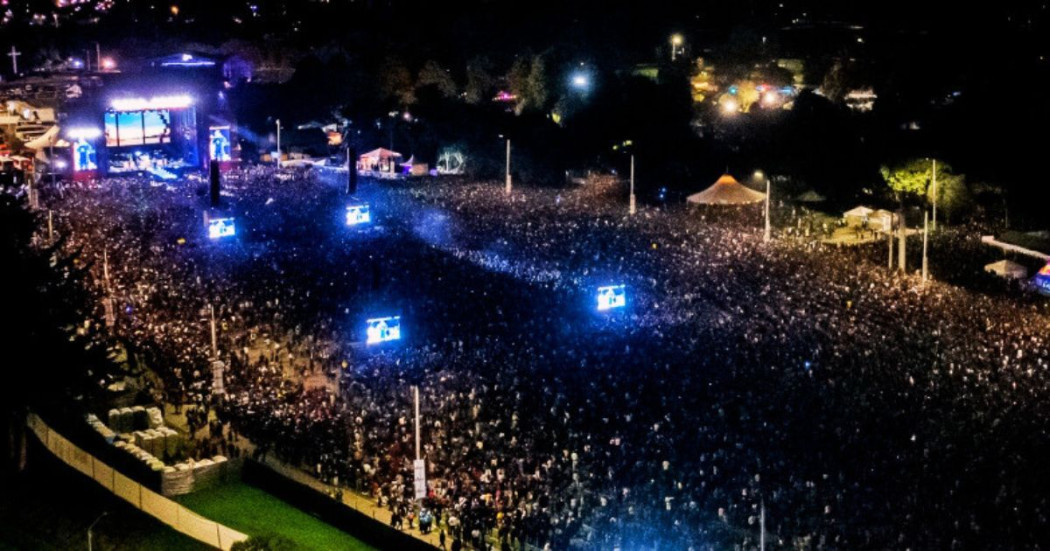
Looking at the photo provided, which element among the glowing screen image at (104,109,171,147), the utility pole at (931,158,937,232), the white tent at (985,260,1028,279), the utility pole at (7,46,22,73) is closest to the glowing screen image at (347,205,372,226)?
the utility pole at (931,158,937,232)

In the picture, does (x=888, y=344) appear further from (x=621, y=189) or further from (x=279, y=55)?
(x=279, y=55)

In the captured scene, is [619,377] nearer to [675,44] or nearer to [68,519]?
[68,519]

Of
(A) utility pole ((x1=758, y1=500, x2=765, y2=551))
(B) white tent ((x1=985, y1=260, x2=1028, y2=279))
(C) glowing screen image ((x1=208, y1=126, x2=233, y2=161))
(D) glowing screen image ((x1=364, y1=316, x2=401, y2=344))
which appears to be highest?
(C) glowing screen image ((x1=208, y1=126, x2=233, y2=161))

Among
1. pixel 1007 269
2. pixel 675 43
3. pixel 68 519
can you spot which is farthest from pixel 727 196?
pixel 675 43

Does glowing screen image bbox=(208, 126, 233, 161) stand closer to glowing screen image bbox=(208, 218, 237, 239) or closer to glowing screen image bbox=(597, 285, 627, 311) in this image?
glowing screen image bbox=(208, 218, 237, 239)

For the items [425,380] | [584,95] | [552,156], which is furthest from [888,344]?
[584,95]

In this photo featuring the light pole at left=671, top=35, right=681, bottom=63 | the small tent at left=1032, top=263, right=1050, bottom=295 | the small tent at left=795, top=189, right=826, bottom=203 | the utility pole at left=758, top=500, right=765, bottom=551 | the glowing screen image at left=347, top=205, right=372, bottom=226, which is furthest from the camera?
the light pole at left=671, top=35, right=681, bottom=63
